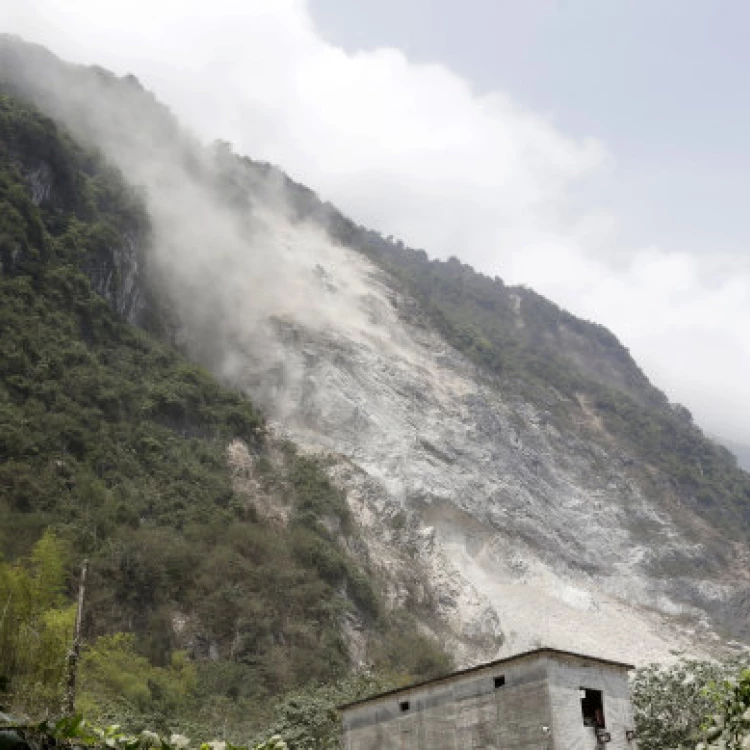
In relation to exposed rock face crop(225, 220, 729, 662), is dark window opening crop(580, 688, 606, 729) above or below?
below

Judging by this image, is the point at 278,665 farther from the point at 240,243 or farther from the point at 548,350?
the point at 548,350

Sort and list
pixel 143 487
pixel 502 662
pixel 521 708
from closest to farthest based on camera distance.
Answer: pixel 521 708
pixel 502 662
pixel 143 487

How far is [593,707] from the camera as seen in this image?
72.3 ft

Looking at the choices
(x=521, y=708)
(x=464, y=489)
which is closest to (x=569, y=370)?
(x=464, y=489)

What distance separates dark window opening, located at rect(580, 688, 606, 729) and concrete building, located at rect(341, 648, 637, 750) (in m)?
0.02

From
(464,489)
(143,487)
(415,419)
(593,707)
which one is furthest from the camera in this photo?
(415,419)

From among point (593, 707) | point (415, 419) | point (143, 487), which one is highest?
point (415, 419)

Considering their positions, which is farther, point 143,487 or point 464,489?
point 464,489

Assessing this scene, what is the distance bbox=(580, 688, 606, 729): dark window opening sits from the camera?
71.3 feet

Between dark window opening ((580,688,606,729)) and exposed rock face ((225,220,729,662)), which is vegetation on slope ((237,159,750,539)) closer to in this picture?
exposed rock face ((225,220,729,662))

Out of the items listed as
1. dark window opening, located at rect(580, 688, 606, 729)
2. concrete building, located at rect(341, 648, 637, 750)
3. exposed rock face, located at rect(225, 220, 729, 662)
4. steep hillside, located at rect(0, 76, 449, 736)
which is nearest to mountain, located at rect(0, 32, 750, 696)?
exposed rock face, located at rect(225, 220, 729, 662)

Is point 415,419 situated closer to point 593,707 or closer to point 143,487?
point 143,487

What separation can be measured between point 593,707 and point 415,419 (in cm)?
4967

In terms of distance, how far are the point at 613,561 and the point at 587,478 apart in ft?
34.7
